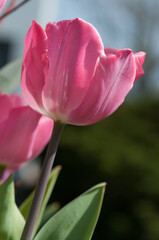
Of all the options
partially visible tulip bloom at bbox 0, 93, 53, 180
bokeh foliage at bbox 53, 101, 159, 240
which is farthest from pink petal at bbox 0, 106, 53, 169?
bokeh foliage at bbox 53, 101, 159, 240

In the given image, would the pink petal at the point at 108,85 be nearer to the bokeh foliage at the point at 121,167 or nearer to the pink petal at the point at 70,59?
the pink petal at the point at 70,59

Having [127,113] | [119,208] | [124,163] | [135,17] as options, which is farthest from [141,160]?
[135,17]

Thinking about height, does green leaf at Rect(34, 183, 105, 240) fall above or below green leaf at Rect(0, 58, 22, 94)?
below

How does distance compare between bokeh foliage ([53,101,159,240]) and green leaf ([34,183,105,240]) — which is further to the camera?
bokeh foliage ([53,101,159,240])

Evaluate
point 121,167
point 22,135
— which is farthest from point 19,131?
point 121,167

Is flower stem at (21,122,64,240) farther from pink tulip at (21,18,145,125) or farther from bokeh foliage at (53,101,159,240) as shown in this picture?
bokeh foliage at (53,101,159,240)

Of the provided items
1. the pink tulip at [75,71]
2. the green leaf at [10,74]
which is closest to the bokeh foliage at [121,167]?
the green leaf at [10,74]
